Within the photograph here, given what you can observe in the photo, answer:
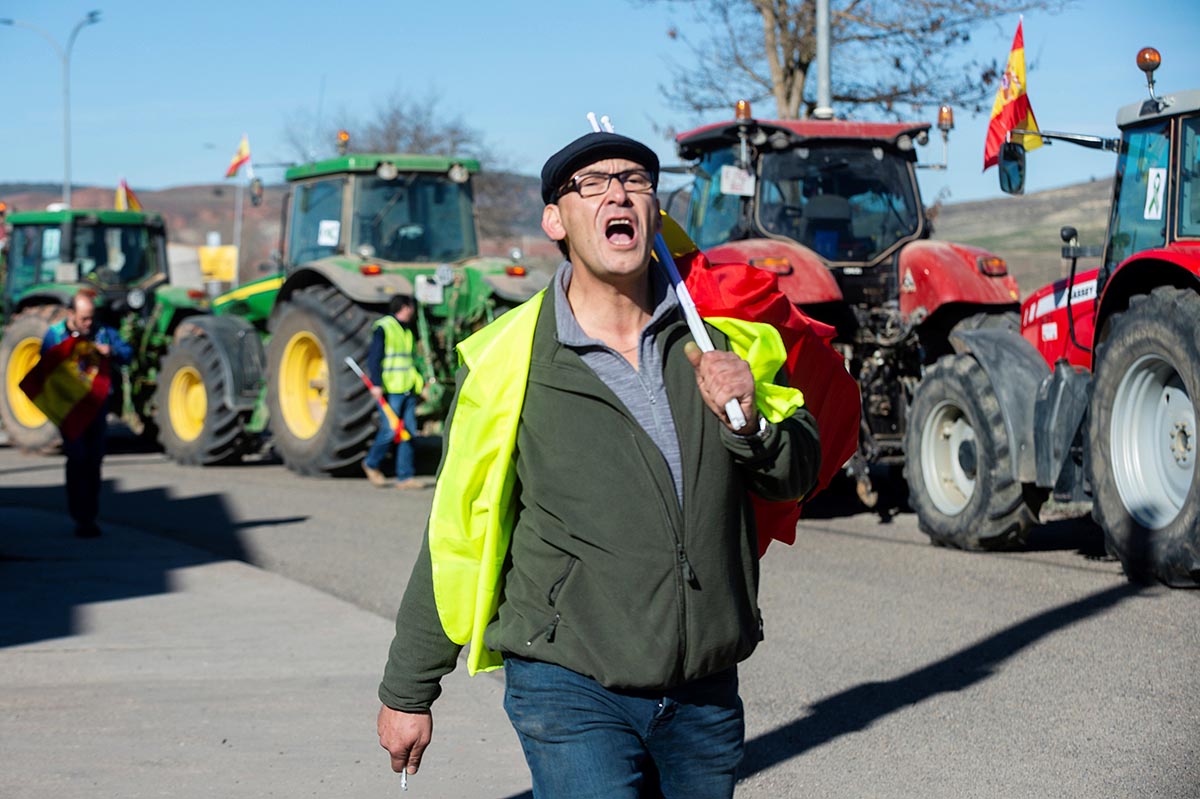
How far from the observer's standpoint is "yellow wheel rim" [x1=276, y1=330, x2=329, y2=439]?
1470cm

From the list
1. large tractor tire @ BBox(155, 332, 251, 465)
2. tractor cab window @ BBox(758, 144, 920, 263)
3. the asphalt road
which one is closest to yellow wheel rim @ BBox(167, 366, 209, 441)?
large tractor tire @ BBox(155, 332, 251, 465)

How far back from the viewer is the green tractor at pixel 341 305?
13844 millimetres

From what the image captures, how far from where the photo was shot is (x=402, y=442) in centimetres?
1341

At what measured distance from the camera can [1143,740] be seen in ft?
17.6

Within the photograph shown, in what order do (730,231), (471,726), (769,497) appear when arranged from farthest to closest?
(730,231) → (471,726) → (769,497)

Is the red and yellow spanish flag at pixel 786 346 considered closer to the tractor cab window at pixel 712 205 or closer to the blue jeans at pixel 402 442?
the tractor cab window at pixel 712 205

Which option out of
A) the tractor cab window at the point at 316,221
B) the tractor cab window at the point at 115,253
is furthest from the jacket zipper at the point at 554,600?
the tractor cab window at the point at 115,253

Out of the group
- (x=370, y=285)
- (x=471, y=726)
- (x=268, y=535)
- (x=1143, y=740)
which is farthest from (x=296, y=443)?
(x=1143, y=740)

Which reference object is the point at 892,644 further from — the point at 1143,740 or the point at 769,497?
the point at 769,497

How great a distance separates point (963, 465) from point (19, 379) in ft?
40.4

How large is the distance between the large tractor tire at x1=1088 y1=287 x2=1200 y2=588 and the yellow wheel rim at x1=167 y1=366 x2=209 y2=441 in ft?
34.8

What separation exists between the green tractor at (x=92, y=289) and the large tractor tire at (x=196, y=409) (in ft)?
3.11

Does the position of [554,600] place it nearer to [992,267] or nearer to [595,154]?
[595,154]

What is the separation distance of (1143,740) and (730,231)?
22.5 ft
